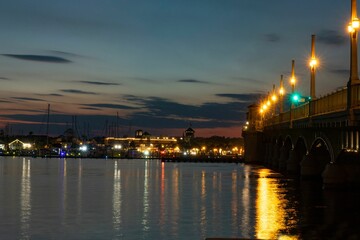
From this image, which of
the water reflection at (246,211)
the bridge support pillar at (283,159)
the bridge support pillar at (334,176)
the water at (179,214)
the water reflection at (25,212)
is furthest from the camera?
the bridge support pillar at (283,159)

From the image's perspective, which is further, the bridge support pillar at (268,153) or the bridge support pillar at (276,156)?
the bridge support pillar at (268,153)

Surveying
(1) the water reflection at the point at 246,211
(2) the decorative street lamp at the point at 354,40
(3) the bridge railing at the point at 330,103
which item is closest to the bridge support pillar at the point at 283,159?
(1) the water reflection at the point at 246,211

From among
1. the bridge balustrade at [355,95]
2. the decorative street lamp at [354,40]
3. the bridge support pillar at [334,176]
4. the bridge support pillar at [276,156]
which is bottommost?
the bridge support pillar at [334,176]

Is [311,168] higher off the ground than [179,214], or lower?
higher

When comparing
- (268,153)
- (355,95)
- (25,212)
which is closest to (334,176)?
(355,95)

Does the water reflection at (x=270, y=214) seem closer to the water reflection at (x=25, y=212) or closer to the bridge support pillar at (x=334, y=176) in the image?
the bridge support pillar at (x=334, y=176)

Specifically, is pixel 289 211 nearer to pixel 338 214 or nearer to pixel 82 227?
pixel 338 214

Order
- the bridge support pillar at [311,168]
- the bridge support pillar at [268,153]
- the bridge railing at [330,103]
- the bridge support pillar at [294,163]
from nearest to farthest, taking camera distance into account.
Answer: the bridge railing at [330,103], the bridge support pillar at [311,168], the bridge support pillar at [294,163], the bridge support pillar at [268,153]

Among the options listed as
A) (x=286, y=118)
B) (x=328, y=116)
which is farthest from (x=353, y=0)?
(x=286, y=118)

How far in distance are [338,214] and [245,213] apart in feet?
25.0

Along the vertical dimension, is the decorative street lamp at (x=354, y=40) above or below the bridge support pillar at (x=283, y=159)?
above

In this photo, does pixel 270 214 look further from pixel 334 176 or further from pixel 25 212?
pixel 25 212

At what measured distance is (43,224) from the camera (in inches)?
1905

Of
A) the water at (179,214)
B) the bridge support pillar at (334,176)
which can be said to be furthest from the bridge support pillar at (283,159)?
the bridge support pillar at (334,176)
